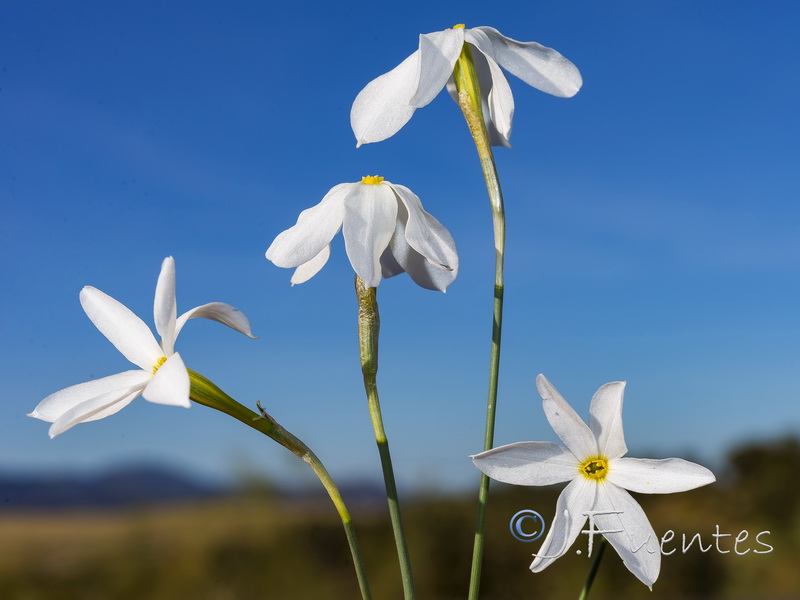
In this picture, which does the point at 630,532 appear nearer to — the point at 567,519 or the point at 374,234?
the point at 567,519

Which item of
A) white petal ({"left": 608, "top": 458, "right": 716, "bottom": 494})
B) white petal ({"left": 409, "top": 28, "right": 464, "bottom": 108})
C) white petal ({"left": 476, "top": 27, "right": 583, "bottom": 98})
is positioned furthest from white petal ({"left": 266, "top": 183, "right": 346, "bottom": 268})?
white petal ({"left": 608, "top": 458, "right": 716, "bottom": 494})

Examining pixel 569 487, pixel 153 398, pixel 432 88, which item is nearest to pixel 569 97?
pixel 432 88

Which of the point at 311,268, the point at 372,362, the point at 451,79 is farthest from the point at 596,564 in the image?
the point at 451,79

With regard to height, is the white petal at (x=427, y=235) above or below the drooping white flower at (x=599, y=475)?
above

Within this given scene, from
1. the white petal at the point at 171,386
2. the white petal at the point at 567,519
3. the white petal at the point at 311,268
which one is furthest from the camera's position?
the white petal at the point at 311,268

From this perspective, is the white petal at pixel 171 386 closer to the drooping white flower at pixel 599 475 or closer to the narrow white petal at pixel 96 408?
the narrow white petal at pixel 96 408

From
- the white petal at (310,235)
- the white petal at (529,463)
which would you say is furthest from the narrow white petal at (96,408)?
the white petal at (529,463)
